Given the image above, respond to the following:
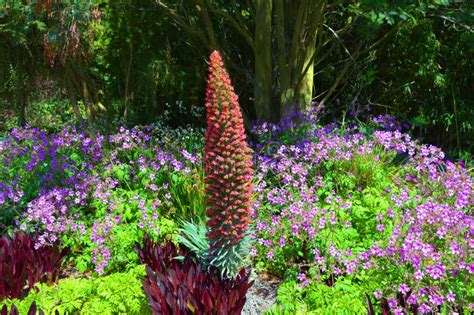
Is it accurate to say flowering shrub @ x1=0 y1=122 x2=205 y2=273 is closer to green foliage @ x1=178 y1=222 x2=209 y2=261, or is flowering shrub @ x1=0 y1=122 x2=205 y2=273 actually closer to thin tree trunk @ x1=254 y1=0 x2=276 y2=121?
green foliage @ x1=178 y1=222 x2=209 y2=261

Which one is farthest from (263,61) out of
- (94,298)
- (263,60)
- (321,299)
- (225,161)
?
(94,298)

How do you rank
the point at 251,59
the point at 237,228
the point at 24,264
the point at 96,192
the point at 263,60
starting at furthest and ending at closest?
the point at 251,59
the point at 263,60
the point at 96,192
the point at 24,264
the point at 237,228

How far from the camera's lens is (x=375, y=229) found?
390 centimetres

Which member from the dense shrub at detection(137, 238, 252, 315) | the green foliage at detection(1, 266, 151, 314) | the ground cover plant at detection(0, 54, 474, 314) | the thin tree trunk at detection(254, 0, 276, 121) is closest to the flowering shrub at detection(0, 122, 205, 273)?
the ground cover plant at detection(0, 54, 474, 314)

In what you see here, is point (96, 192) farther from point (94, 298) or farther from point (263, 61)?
point (263, 61)

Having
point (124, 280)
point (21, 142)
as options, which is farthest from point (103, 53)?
point (124, 280)

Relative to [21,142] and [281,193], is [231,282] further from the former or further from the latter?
[21,142]

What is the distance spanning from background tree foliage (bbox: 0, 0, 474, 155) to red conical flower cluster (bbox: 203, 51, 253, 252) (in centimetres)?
328

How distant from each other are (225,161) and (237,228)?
1.67 ft

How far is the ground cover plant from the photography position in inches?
123

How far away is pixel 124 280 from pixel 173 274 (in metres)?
0.39

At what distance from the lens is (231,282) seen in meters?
3.43

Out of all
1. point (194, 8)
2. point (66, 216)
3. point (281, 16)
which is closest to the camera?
point (66, 216)

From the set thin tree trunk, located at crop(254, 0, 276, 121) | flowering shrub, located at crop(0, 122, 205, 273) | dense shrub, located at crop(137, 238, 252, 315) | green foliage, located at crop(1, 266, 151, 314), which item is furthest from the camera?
thin tree trunk, located at crop(254, 0, 276, 121)
